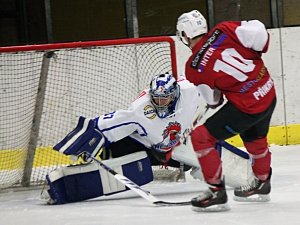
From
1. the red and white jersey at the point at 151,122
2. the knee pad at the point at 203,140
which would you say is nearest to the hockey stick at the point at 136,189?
the red and white jersey at the point at 151,122

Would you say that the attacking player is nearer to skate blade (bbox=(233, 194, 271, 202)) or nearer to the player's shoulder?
skate blade (bbox=(233, 194, 271, 202))

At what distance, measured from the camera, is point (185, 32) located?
10.1 ft

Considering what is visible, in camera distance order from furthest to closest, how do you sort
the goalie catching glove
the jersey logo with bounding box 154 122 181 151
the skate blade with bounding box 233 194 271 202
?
the jersey logo with bounding box 154 122 181 151 → the goalie catching glove → the skate blade with bounding box 233 194 271 202

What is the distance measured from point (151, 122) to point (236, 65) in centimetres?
85

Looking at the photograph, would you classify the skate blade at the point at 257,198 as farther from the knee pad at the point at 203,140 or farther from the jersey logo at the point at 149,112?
the jersey logo at the point at 149,112

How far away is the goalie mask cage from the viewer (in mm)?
4309

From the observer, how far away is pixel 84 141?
358cm

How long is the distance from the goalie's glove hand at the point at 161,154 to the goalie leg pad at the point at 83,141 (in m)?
0.34

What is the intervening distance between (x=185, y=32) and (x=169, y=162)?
1.05 metres

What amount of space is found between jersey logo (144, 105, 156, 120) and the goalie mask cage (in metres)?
0.72

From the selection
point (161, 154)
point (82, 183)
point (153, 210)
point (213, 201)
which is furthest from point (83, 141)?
point (213, 201)

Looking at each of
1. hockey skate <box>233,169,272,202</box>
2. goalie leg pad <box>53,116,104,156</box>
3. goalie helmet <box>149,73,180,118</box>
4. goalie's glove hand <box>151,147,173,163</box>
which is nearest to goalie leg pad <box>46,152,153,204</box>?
goalie leg pad <box>53,116,104,156</box>

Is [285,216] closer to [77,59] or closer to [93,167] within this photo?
[93,167]

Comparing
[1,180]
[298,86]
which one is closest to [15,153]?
[1,180]
